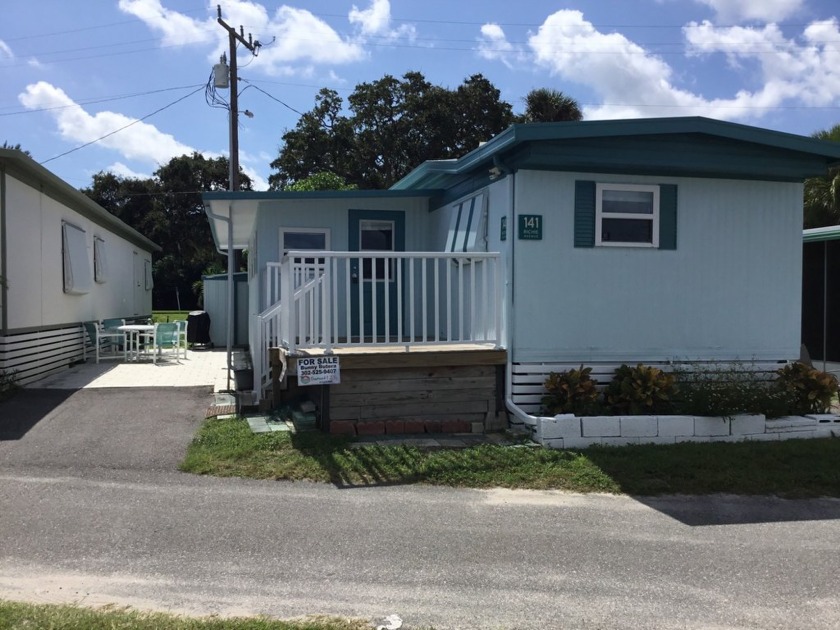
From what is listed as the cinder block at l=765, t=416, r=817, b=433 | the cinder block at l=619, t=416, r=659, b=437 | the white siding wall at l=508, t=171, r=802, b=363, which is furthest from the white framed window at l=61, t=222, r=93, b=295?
the cinder block at l=765, t=416, r=817, b=433

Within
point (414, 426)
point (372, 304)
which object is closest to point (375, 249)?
point (372, 304)

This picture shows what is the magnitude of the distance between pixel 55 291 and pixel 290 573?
9.83m

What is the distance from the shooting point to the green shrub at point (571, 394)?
23.1 ft

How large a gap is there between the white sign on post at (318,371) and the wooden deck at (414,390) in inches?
7.6

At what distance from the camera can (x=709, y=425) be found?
688 centimetres

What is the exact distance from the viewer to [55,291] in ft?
38.6

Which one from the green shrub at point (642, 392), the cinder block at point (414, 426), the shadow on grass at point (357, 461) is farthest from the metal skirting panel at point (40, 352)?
the green shrub at point (642, 392)

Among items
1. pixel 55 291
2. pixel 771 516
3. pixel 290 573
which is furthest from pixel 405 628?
pixel 55 291

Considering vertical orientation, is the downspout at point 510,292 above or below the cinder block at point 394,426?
above

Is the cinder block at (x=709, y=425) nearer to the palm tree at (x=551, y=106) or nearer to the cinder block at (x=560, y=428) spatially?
the cinder block at (x=560, y=428)

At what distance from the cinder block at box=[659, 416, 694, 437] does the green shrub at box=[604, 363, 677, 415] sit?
1.00 ft

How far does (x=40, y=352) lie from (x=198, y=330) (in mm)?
6293

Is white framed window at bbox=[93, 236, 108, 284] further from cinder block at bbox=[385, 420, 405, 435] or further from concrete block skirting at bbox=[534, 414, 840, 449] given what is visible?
concrete block skirting at bbox=[534, 414, 840, 449]

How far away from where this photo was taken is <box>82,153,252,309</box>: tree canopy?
1497 inches
